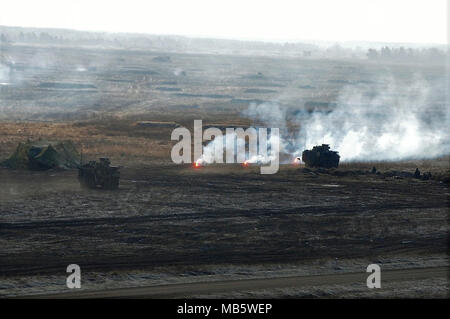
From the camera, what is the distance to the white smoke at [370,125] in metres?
68.0

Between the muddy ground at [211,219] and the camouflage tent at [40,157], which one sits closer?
the muddy ground at [211,219]

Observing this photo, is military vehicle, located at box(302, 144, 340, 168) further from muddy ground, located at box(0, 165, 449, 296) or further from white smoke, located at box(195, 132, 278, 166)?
white smoke, located at box(195, 132, 278, 166)

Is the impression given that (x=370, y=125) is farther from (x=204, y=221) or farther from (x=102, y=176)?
(x=204, y=221)

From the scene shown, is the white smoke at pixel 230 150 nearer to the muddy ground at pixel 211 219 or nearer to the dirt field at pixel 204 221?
the dirt field at pixel 204 221

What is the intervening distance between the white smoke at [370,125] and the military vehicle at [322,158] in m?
5.08

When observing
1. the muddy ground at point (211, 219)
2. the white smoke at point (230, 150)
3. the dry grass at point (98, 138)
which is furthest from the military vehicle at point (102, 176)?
the white smoke at point (230, 150)

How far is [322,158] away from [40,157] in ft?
67.4

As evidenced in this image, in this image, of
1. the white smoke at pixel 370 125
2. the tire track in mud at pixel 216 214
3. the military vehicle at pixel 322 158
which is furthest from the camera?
the white smoke at pixel 370 125

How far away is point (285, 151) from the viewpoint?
65.6 meters

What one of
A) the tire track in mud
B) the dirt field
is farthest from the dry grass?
the tire track in mud

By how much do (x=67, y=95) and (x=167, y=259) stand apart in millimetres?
80713
